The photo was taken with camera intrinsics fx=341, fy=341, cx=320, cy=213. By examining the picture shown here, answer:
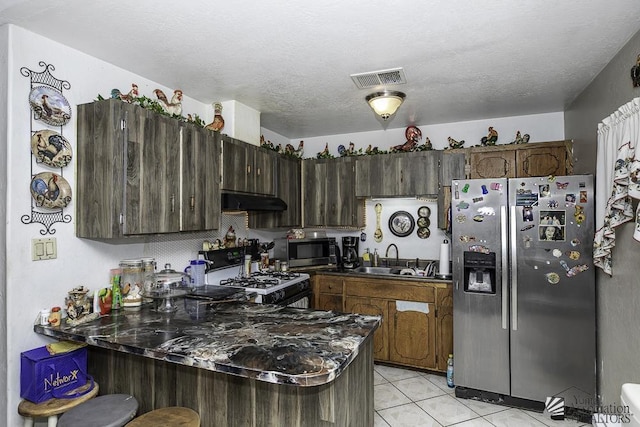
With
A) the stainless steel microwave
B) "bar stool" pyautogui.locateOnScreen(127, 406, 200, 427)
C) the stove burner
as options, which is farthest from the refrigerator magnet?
"bar stool" pyautogui.locateOnScreen(127, 406, 200, 427)

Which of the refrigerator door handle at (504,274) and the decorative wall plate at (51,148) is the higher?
the decorative wall plate at (51,148)

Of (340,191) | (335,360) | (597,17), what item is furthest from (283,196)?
(597,17)

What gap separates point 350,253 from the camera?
13.4 feet

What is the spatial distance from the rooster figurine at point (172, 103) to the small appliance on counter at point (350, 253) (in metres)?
2.32

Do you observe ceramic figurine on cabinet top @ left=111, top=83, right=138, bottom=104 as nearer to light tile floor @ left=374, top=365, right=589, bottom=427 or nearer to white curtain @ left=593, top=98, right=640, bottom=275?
light tile floor @ left=374, top=365, right=589, bottom=427

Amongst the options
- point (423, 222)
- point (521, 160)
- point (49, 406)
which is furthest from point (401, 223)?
point (49, 406)

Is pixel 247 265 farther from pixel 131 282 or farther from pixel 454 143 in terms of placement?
pixel 454 143

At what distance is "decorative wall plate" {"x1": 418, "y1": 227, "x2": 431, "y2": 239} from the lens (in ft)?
13.1

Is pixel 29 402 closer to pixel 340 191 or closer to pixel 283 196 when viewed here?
pixel 283 196

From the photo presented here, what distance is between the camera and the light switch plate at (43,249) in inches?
76.0

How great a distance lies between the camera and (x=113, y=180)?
2.03 meters

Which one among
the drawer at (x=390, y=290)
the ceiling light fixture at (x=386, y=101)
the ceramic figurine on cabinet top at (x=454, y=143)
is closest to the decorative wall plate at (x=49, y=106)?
the ceiling light fixture at (x=386, y=101)

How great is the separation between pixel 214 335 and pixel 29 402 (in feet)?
3.28

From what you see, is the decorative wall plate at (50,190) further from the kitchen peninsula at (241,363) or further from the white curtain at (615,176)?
the white curtain at (615,176)
